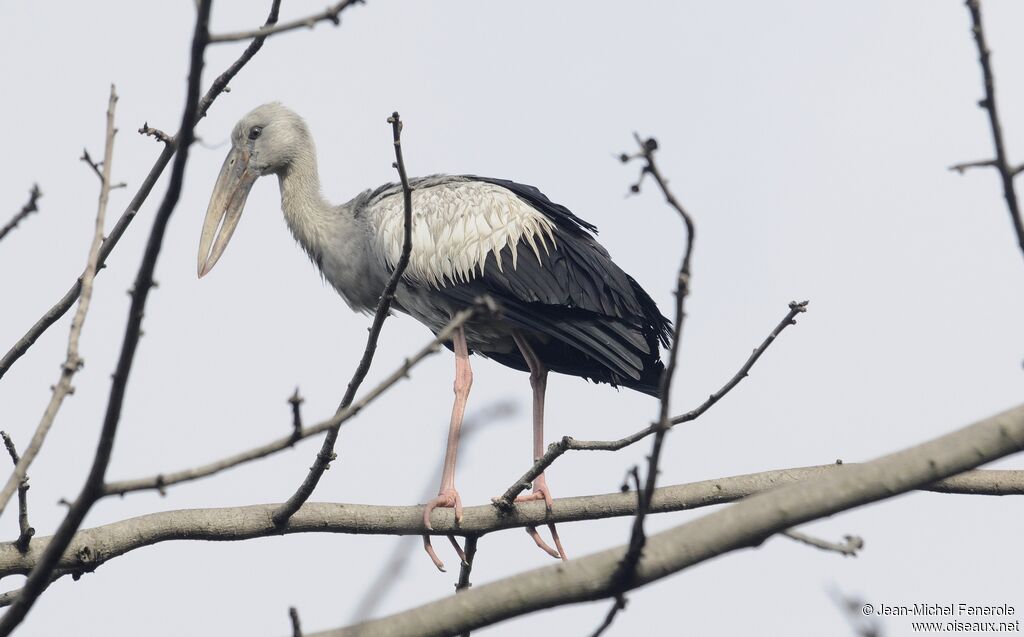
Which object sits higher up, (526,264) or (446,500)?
(526,264)

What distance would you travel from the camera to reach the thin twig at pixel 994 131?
2.73 meters

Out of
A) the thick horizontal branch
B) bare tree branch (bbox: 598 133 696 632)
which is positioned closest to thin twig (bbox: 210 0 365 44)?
bare tree branch (bbox: 598 133 696 632)

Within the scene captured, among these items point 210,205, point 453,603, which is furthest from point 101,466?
point 210,205

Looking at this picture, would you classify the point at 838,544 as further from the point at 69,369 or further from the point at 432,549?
the point at 432,549

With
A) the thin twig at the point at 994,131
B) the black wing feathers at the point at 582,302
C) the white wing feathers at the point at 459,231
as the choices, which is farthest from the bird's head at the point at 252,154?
the thin twig at the point at 994,131

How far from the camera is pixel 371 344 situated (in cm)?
396

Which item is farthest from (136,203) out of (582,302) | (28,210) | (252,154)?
(252,154)

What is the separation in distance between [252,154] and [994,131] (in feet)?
22.2

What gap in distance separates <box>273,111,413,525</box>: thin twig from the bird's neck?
12.3 ft

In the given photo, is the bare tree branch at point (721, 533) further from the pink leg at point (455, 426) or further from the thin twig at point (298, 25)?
the pink leg at point (455, 426)

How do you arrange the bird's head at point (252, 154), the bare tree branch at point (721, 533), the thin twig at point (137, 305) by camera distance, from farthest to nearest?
the bird's head at point (252, 154)
the bare tree branch at point (721, 533)
the thin twig at point (137, 305)

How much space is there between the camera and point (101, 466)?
9.00 ft

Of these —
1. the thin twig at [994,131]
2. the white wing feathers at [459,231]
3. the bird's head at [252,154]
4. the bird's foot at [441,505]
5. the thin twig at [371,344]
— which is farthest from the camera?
the bird's head at [252,154]

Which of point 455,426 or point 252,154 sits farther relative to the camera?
point 252,154
